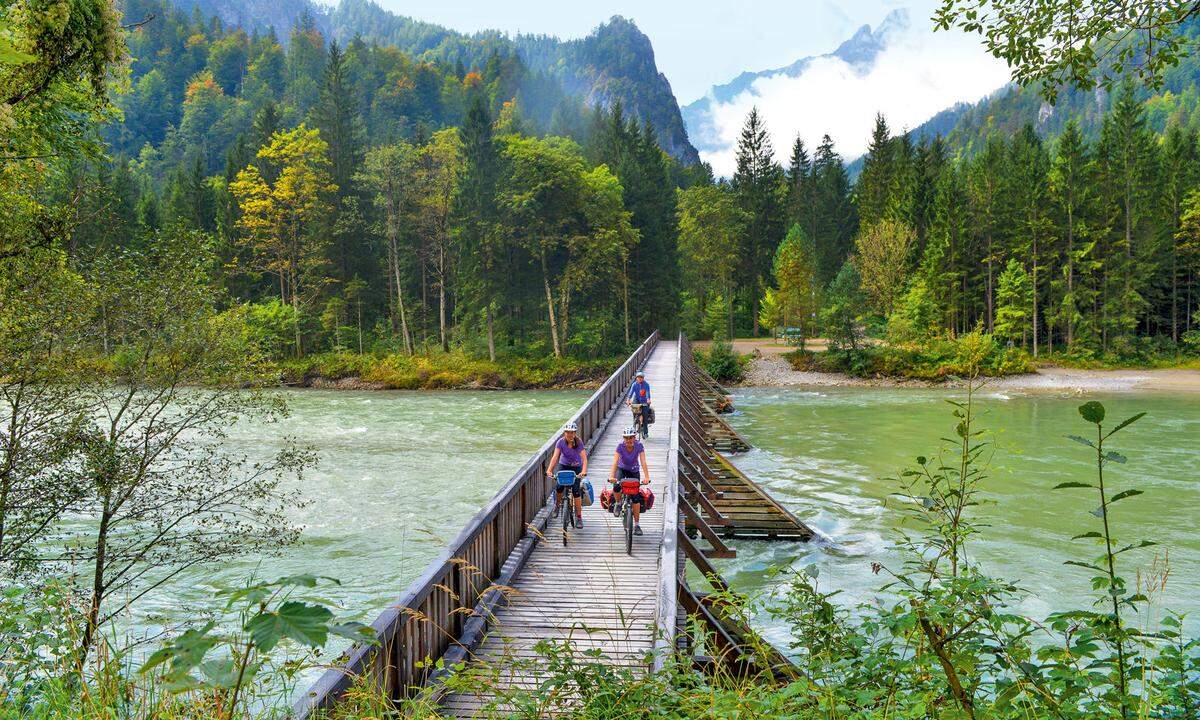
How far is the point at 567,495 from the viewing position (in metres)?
9.51

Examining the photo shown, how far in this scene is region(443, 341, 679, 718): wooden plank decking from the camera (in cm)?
539

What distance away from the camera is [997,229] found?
50.6m

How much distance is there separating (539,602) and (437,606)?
1685 mm

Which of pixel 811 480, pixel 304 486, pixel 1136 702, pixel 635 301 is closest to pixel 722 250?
pixel 635 301

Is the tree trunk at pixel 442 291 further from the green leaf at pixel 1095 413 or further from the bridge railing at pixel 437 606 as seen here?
the green leaf at pixel 1095 413

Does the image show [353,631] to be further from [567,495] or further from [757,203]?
[757,203]

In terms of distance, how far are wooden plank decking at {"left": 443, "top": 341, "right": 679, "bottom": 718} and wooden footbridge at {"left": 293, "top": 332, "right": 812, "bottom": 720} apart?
2 cm

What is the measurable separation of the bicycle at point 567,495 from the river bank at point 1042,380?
115 ft

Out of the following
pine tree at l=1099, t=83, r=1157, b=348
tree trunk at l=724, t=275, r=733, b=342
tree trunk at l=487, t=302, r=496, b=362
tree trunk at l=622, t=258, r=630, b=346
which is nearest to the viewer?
tree trunk at l=487, t=302, r=496, b=362

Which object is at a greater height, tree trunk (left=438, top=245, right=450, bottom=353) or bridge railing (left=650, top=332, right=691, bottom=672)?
tree trunk (left=438, top=245, right=450, bottom=353)

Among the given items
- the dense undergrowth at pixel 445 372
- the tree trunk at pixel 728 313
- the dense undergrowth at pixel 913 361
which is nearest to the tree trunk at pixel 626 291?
the dense undergrowth at pixel 445 372

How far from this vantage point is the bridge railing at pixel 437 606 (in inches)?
162

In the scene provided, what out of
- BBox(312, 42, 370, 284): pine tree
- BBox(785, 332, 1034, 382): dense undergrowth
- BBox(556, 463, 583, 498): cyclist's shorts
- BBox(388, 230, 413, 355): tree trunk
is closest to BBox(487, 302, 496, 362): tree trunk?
BBox(388, 230, 413, 355): tree trunk

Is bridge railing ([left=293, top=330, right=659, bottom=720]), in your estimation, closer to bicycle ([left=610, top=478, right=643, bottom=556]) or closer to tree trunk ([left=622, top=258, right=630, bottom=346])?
bicycle ([left=610, top=478, right=643, bottom=556])
